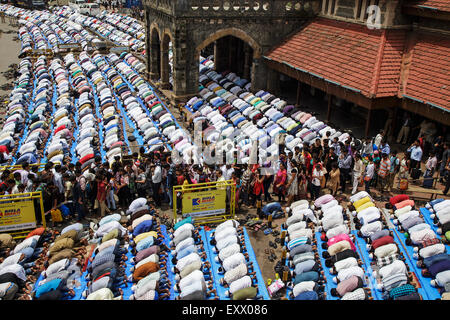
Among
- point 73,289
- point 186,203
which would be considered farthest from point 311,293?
point 73,289

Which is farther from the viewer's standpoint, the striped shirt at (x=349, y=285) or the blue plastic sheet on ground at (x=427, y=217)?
the blue plastic sheet on ground at (x=427, y=217)

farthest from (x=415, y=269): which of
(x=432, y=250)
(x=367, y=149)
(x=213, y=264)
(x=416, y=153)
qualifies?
(x=367, y=149)

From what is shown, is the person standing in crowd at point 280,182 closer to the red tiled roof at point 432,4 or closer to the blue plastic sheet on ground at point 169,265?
the blue plastic sheet on ground at point 169,265

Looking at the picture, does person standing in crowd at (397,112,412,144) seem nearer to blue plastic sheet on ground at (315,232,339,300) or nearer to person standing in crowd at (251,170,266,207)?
person standing in crowd at (251,170,266,207)

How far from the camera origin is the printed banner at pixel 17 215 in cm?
1455

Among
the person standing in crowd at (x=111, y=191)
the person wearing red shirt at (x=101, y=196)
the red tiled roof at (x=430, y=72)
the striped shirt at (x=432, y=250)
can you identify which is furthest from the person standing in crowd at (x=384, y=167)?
the person wearing red shirt at (x=101, y=196)

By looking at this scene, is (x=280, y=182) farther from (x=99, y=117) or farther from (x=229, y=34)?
(x=99, y=117)

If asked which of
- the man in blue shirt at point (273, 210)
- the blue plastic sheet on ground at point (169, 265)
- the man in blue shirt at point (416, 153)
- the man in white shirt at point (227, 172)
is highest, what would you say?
the man in blue shirt at point (416, 153)

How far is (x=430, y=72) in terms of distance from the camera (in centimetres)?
2136

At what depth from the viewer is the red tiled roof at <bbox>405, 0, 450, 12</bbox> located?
69.2ft

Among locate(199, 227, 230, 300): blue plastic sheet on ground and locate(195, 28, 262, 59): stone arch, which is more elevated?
locate(195, 28, 262, 59): stone arch

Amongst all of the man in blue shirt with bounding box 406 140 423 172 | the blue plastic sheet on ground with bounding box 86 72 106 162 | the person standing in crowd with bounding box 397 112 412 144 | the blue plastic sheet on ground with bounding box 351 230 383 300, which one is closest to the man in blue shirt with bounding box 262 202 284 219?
the blue plastic sheet on ground with bounding box 351 230 383 300

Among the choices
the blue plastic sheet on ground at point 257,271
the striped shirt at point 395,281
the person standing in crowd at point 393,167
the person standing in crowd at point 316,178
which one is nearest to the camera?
the striped shirt at point 395,281

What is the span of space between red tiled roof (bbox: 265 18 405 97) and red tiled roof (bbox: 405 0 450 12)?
179cm
